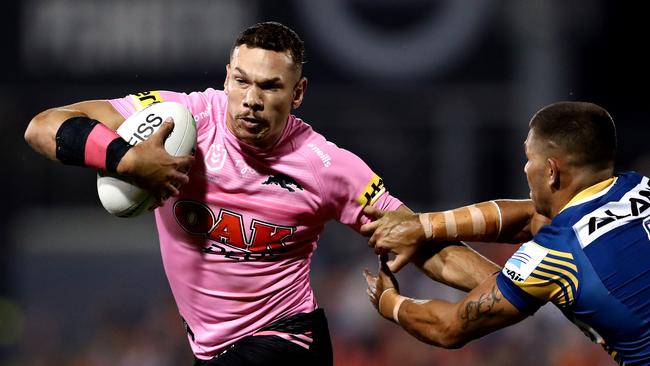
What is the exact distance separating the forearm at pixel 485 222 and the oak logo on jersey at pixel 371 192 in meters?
0.29

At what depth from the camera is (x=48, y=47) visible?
14.1m

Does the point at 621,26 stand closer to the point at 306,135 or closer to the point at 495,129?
the point at 495,129

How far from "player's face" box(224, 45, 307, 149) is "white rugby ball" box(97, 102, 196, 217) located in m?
0.26

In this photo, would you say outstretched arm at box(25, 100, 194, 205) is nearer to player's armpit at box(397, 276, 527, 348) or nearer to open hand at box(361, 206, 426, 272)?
open hand at box(361, 206, 426, 272)

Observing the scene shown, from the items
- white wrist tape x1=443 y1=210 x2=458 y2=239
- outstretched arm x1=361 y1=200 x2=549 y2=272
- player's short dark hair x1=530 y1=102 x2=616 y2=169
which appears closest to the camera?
player's short dark hair x1=530 y1=102 x2=616 y2=169

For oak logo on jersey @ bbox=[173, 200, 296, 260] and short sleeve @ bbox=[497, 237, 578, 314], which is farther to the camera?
oak logo on jersey @ bbox=[173, 200, 296, 260]

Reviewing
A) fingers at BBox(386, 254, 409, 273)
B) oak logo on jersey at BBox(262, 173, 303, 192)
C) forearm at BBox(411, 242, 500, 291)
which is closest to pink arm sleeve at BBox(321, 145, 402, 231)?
oak logo on jersey at BBox(262, 173, 303, 192)

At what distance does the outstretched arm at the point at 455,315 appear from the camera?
191 inches

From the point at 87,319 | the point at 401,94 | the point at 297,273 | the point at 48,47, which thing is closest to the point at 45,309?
the point at 87,319

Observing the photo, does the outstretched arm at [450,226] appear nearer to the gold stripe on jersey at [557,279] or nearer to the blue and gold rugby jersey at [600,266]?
the blue and gold rugby jersey at [600,266]

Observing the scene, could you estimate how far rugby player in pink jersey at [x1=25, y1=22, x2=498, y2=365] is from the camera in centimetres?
492

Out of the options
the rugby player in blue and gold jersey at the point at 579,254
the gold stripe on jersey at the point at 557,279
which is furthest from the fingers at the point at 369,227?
the gold stripe on jersey at the point at 557,279

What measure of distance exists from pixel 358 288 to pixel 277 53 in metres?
6.23

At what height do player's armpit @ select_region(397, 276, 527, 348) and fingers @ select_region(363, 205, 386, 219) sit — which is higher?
fingers @ select_region(363, 205, 386, 219)
